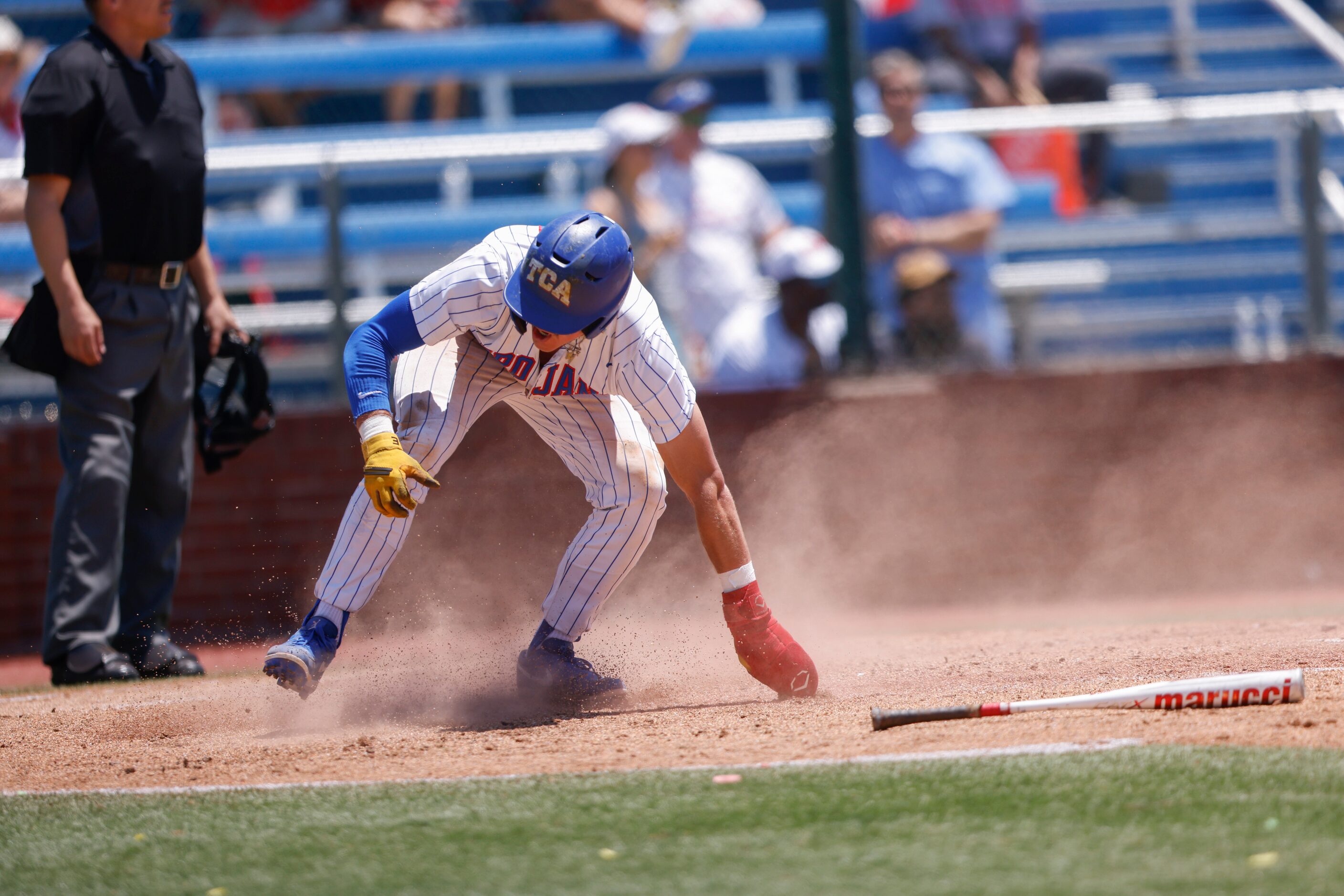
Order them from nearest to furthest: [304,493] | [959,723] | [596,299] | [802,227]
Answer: [959,723] → [596,299] → [304,493] → [802,227]

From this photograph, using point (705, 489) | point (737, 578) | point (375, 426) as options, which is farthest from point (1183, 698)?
point (375, 426)

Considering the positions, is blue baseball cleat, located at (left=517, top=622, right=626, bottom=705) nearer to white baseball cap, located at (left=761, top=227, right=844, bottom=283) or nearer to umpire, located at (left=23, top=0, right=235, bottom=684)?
umpire, located at (left=23, top=0, right=235, bottom=684)

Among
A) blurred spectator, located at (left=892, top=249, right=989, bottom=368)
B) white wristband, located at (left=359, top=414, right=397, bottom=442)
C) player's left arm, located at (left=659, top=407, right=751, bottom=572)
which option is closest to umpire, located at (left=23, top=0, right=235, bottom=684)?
white wristband, located at (left=359, top=414, right=397, bottom=442)

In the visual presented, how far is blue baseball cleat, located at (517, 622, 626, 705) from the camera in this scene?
4.93m

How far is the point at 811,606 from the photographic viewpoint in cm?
787

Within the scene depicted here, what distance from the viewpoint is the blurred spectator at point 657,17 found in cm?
1075

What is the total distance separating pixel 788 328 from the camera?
828 centimetres

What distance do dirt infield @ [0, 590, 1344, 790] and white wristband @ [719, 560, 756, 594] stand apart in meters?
0.37

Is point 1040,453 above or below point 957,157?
below

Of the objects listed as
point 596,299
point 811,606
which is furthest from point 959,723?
point 811,606

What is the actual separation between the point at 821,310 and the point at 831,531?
1260mm

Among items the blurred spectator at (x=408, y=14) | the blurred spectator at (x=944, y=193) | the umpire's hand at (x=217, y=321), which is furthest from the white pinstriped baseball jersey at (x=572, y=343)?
the blurred spectator at (x=408, y=14)

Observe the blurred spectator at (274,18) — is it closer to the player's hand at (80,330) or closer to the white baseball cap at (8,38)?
the white baseball cap at (8,38)

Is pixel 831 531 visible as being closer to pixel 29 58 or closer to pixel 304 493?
pixel 304 493
